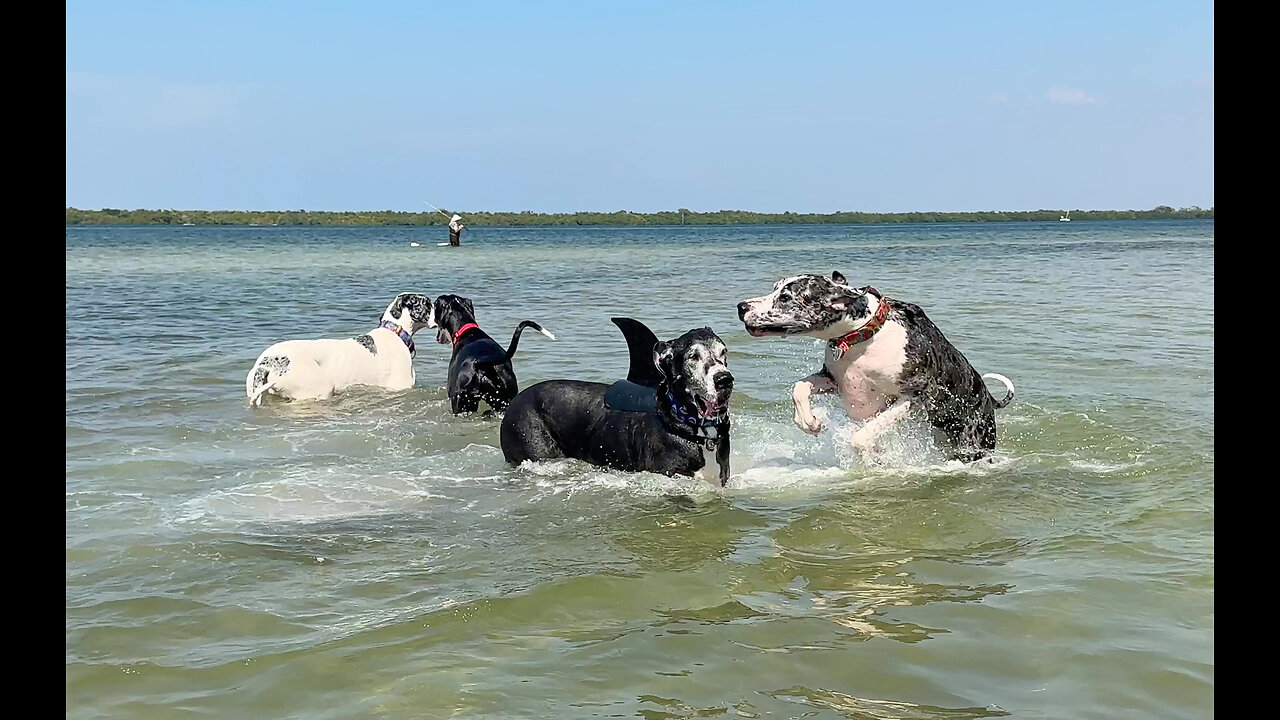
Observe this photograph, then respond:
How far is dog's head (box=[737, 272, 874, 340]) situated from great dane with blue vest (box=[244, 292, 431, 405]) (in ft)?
14.7

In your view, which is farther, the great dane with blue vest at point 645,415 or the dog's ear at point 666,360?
the dog's ear at point 666,360

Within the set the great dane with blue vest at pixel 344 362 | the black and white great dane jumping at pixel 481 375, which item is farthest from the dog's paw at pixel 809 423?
the great dane with blue vest at pixel 344 362

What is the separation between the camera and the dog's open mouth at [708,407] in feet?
19.4

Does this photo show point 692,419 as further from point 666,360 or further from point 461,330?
point 461,330

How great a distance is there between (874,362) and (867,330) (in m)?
0.20

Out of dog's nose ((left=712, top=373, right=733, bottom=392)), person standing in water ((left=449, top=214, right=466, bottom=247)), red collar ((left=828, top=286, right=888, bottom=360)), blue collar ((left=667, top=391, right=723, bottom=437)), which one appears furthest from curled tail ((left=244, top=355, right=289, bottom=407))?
person standing in water ((left=449, top=214, right=466, bottom=247))

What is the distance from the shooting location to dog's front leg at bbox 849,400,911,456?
21.9 feet

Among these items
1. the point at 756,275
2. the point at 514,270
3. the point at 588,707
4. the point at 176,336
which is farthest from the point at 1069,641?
the point at 514,270

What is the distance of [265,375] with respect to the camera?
9.68 metres

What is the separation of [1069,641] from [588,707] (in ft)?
5.90

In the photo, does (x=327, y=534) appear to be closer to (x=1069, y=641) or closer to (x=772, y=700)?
(x=772, y=700)

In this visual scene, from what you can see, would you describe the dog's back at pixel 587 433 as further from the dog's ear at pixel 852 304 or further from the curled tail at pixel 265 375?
the curled tail at pixel 265 375
